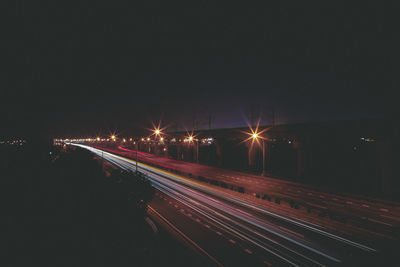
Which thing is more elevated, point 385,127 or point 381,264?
point 385,127

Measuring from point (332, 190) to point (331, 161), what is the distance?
3953cm

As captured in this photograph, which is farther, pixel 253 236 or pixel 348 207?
pixel 348 207

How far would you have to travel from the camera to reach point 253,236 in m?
15.6

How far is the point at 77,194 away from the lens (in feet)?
76.8

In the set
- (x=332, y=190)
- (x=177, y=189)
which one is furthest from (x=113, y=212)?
(x=332, y=190)

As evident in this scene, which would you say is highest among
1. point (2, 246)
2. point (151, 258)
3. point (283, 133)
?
point (283, 133)

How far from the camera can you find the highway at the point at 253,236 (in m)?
13.0

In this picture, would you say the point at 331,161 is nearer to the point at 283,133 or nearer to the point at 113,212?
the point at 283,133

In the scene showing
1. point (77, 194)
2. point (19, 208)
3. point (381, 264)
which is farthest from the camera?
point (77, 194)

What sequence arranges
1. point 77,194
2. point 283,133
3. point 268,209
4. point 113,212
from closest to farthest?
point 113,212 < point 268,209 < point 77,194 < point 283,133

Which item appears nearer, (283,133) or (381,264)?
(381,264)

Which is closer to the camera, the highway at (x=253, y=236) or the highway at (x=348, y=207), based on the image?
the highway at (x=253, y=236)

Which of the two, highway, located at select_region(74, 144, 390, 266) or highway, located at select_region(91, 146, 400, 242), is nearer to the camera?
highway, located at select_region(74, 144, 390, 266)

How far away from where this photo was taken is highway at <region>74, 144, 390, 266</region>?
13008mm
